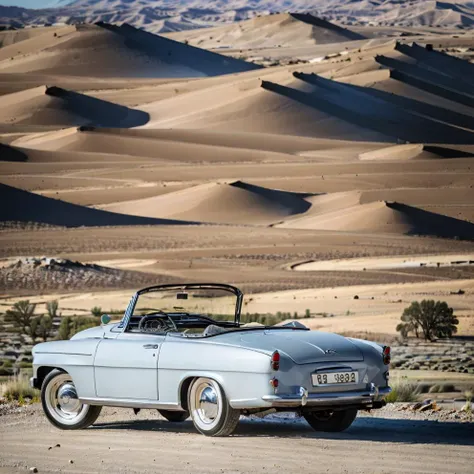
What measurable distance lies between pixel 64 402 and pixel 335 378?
7.47 feet

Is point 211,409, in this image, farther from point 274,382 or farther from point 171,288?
point 171,288

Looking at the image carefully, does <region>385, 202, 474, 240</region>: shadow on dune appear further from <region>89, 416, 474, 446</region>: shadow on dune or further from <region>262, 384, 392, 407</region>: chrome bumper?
<region>262, 384, 392, 407</region>: chrome bumper

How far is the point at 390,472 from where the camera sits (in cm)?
812

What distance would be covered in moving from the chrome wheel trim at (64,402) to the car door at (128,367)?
1.22 feet

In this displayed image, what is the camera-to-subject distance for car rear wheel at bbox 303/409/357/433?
400 inches

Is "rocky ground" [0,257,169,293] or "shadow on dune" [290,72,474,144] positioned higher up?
"rocky ground" [0,257,169,293]

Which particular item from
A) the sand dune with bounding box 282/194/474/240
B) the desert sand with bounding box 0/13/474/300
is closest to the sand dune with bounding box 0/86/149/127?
the desert sand with bounding box 0/13/474/300

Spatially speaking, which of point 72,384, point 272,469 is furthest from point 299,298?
point 272,469

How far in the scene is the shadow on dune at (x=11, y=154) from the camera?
8175 centimetres

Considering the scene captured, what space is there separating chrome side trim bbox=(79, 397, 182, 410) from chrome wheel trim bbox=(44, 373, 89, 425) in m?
0.19

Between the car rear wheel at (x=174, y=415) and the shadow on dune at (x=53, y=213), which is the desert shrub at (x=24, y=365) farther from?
the shadow on dune at (x=53, y=213)

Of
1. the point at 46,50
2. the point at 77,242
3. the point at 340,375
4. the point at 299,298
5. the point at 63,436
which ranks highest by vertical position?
the point at 340,375

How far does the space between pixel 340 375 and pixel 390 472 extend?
151 cm

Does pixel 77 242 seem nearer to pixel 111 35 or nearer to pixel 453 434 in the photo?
pixel 453 434
